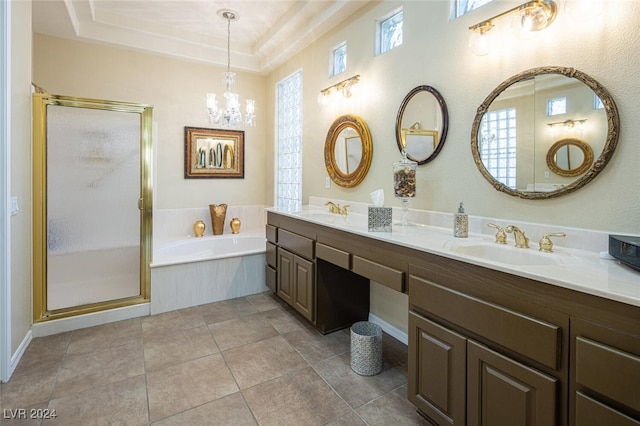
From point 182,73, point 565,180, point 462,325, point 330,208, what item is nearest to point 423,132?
point 565,180

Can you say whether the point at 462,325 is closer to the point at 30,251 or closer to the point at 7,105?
the point at 7,105

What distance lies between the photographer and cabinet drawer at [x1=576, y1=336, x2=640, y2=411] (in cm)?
93

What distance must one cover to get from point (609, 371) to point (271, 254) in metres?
2.74

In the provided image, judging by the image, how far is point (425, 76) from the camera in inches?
93.0

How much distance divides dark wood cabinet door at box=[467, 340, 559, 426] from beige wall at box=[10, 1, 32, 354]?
2823 mm

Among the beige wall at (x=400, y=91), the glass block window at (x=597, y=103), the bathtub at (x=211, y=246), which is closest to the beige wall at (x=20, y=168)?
the bathtub at (x=211, y=246)

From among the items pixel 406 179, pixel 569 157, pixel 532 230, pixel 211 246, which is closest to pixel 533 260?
pixel 532 230

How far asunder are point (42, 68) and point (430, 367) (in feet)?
15.7

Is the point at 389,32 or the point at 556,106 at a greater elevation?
the point at 389,32

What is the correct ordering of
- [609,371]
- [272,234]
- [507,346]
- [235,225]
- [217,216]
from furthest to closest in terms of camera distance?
[235,225], [217,216], [272,234], [507,346], [609,371]

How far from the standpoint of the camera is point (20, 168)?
231 centimetres

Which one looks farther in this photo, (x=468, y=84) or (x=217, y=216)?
(x=217, y=216)

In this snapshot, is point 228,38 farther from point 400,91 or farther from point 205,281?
point 205,281

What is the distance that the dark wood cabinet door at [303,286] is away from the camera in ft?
8.65
